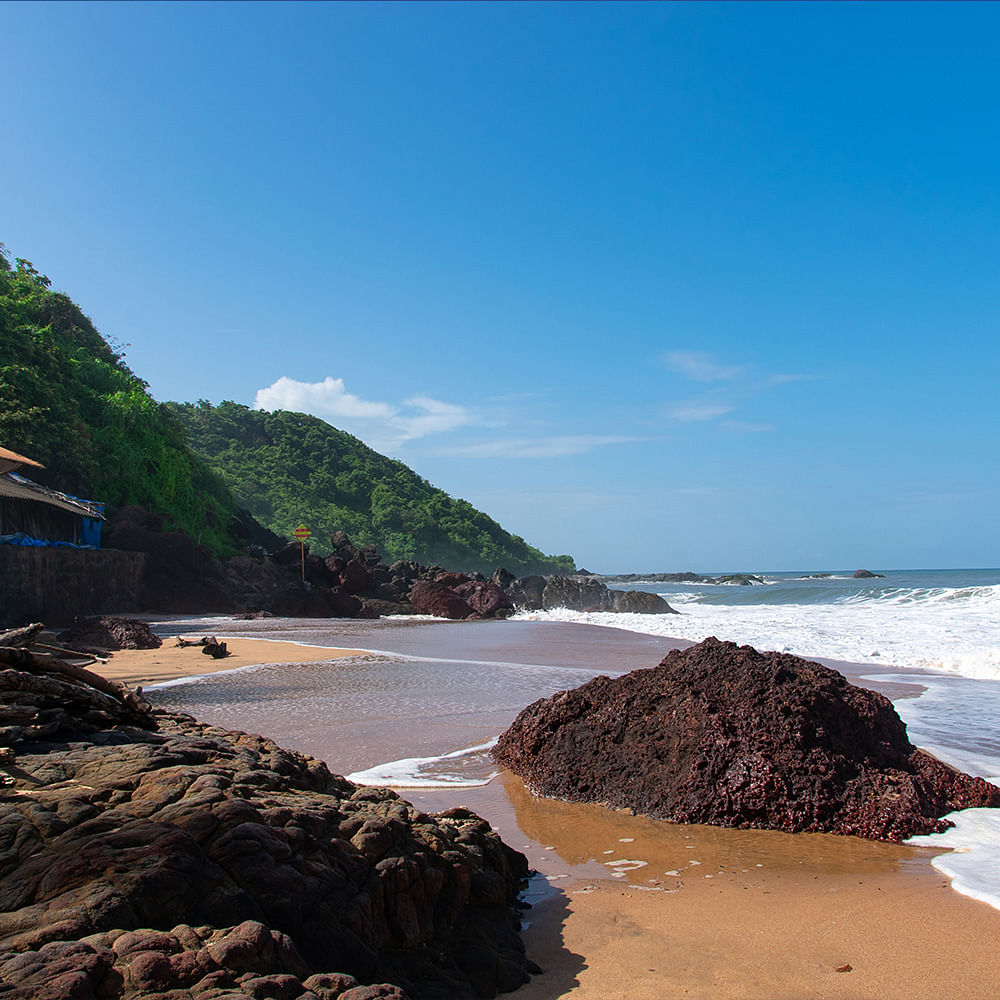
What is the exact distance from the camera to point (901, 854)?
4.01m

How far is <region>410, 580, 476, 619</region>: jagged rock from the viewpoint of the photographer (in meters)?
28.8

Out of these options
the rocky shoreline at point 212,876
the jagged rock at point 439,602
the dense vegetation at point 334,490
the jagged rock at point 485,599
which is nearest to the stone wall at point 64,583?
the jagged rock at point 439,602

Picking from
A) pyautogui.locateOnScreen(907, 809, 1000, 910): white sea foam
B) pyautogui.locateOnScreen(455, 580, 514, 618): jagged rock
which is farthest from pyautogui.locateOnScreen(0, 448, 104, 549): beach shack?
pyautogui.locateOnScreen(907, 809, 1000, 910): white sea foam

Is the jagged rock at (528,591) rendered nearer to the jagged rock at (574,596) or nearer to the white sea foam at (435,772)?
the jagged rock at (574,596)

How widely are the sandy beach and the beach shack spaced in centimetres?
1806

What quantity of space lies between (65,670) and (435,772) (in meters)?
2.81

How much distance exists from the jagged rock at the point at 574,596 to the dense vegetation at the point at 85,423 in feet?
50.0

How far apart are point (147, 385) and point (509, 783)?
3960cm

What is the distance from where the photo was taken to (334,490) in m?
73.5

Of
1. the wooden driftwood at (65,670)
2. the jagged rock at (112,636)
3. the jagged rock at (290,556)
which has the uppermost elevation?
the jagged rock at (290,556)

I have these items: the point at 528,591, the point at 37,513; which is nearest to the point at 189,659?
the point at 37,513

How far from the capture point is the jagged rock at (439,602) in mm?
28781

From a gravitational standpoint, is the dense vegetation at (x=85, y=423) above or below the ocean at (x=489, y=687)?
above

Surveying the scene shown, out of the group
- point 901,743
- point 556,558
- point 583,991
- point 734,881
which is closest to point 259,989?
point 583,991
